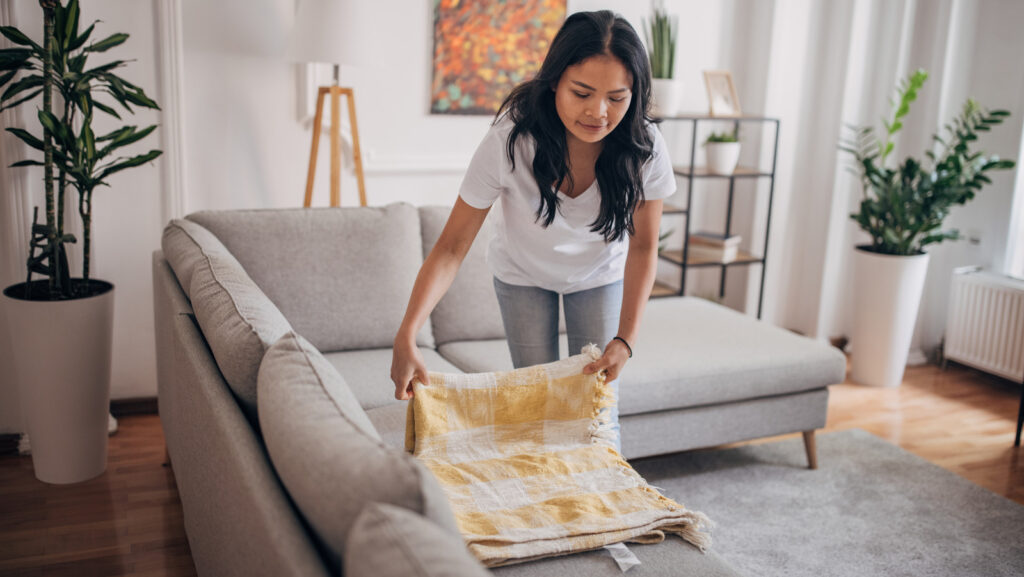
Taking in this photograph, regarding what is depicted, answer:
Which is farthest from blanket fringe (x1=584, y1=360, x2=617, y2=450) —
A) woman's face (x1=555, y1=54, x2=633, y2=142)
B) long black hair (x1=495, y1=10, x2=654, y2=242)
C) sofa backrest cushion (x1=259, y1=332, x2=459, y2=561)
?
sofa backrest cushion (x1=259, y1=332, x2=459, y2=561)

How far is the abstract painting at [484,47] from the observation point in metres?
3.30

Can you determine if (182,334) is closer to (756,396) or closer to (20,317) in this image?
(20,317)

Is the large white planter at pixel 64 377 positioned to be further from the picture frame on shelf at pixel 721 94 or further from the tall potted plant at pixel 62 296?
the picture frame on shelf at pixel 721 94

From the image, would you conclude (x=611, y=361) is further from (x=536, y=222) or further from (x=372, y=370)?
(x=372, y=370)

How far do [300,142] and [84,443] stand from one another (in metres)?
1.30

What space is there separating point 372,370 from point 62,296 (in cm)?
97

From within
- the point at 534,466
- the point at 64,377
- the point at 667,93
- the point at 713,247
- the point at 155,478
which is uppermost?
the point at 667,93

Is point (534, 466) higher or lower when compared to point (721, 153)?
lower

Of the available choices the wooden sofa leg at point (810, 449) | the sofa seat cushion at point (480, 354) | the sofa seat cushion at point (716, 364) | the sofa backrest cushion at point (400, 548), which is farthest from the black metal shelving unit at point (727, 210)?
the sofa backrest cushion at point (400, 548)

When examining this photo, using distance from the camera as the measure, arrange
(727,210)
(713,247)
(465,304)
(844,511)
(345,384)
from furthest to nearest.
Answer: (727,210) < (713,247) < (465,304) < (844,511) < (345,384)

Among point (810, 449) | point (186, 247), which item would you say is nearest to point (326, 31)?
point (186, 247)

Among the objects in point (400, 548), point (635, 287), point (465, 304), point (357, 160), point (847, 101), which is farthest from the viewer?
point (847, 101)

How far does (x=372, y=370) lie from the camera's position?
2.45 m

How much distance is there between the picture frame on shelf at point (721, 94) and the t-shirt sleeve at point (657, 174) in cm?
197
